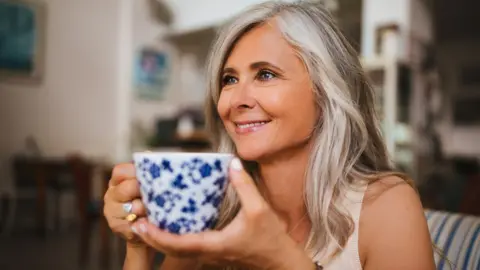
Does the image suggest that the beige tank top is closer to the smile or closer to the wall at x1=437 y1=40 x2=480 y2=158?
the smile

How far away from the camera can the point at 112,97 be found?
20.4ft

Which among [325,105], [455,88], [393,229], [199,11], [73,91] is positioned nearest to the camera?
[393,229]

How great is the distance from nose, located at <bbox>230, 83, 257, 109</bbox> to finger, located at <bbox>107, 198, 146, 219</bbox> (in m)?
0.23

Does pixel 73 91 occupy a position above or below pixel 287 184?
above

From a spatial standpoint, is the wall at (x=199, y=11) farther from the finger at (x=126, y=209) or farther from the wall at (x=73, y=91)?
the finger at (x=126, y=209)

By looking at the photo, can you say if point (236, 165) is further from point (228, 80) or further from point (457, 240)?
point (457, 240)

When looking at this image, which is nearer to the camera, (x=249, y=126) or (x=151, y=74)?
(x=249, y=126)

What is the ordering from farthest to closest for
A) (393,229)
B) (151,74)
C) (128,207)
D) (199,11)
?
(151,74)
(199,11)
(393,229)
(128,207)

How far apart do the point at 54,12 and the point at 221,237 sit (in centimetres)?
584

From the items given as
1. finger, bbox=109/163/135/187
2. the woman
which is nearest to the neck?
the woman

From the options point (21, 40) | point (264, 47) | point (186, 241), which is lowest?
point (186, 241)

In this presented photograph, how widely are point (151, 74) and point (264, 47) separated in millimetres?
5962

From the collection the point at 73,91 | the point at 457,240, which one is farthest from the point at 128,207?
the point at 73,91

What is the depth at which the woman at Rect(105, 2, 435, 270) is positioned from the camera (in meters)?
0.72
